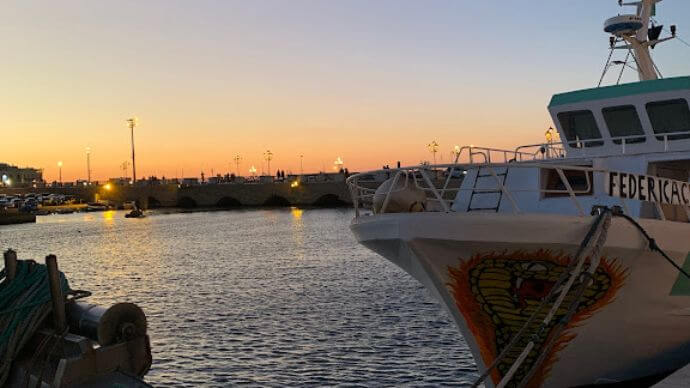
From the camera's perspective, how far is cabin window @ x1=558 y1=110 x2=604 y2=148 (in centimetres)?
1541

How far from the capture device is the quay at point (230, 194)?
436 feet

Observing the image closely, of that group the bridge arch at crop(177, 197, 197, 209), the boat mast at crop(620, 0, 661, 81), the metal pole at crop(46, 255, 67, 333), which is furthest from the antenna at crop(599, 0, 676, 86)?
the bridge arch at crop(177, 197, 197, 209)

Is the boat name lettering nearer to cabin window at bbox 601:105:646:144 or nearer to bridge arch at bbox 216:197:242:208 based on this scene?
cabin window at bbox 601:105:646:144

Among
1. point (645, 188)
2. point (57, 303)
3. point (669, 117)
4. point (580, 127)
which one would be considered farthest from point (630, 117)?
point (57, 303)

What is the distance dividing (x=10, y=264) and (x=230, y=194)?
436 feet

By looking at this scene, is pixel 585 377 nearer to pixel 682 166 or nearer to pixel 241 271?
pixel 682 166

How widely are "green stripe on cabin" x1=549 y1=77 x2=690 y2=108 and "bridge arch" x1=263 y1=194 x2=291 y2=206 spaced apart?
410ft

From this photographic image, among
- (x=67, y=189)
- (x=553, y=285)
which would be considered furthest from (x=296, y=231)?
(x=67, y=189)

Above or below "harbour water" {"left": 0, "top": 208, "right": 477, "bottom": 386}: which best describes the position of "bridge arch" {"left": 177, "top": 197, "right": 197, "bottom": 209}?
above

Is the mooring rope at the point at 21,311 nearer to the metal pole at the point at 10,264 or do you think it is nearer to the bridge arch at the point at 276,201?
the metal pole at the point at 10,264

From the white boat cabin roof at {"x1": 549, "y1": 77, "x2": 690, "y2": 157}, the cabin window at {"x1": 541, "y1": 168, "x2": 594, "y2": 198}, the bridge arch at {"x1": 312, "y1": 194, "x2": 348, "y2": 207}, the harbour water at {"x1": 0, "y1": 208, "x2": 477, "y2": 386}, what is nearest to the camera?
the cabin window at {"x1": 541, "y1": 168, "x2": 594, "y2": 198}

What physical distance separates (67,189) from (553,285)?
175 metres

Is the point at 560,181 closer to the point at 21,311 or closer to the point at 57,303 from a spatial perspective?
the point at 57,303

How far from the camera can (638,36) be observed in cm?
1942
